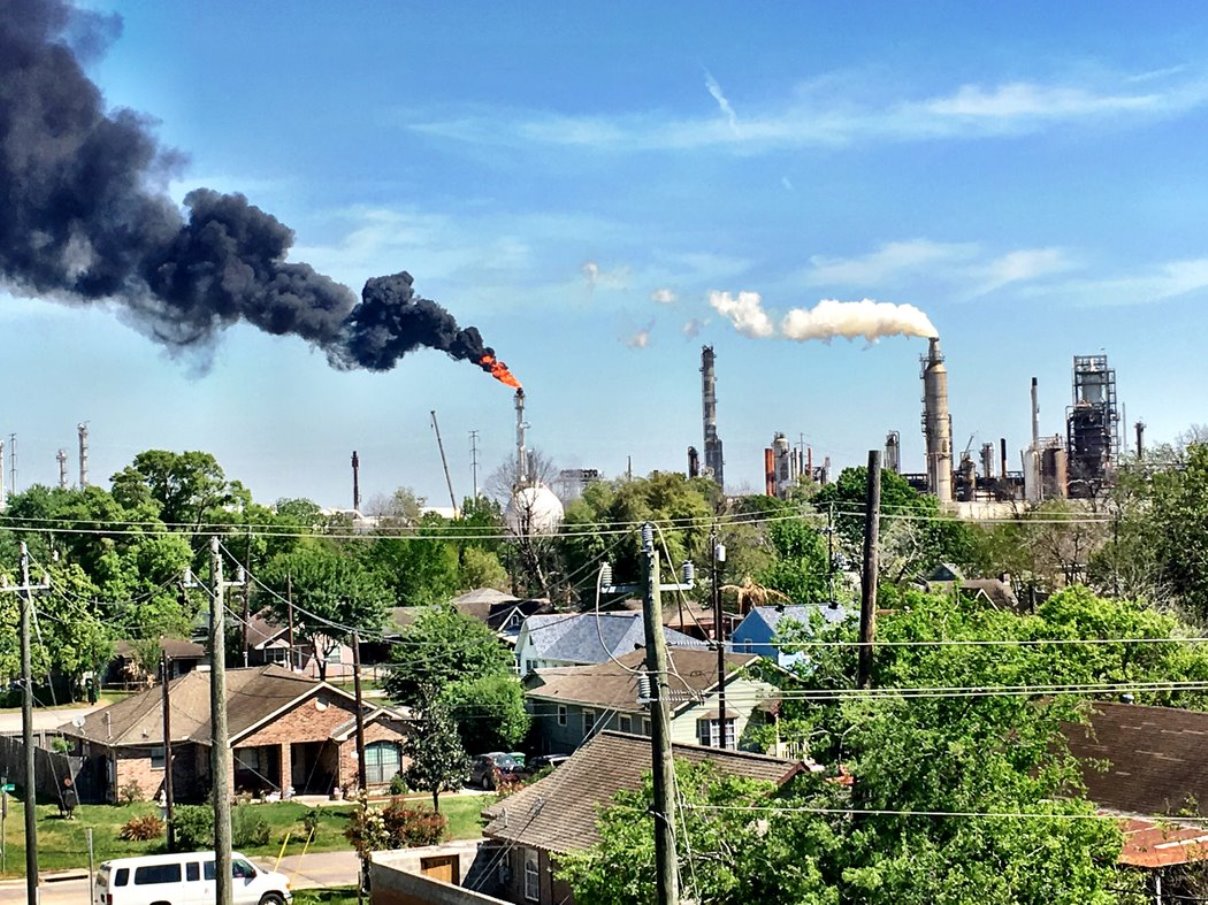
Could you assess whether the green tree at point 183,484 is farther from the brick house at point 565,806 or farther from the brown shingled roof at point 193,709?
the brick house at point 565,806

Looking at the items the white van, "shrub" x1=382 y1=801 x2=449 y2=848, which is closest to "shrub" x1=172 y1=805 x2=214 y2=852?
"shrub" x1=382 y1=801 x2=449 y2=848

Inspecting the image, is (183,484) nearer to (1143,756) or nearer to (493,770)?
(493,770)

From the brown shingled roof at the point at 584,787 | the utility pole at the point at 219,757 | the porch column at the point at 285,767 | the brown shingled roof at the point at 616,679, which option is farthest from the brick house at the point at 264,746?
the utility pole at the point at 219,757

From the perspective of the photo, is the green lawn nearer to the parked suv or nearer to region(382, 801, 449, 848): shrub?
the parked suv

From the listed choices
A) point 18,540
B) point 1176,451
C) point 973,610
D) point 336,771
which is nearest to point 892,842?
point 973,610

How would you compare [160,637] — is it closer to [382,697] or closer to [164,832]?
[382,697]

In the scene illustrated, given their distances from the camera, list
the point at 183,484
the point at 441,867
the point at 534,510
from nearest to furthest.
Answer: the point at 441,867
the point at 183,484
the point at 534,510

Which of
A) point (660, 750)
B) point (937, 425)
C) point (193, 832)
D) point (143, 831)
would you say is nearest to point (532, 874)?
point (660, 750)
